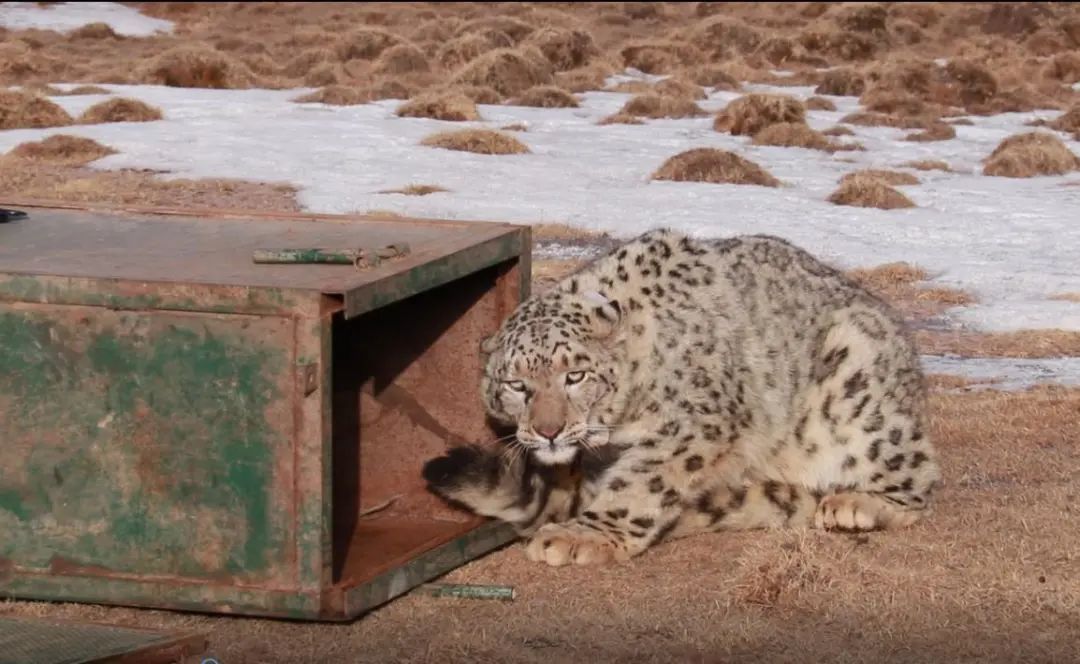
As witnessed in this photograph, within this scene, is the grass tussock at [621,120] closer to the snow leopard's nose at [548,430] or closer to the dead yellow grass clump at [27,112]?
the dead yellow grass clump at [27,112]

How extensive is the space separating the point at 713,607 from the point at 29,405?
2.16 m

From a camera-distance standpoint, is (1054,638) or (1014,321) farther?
(1014,321)

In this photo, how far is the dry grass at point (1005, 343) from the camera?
10.0m

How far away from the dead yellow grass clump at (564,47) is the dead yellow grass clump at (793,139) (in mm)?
9758

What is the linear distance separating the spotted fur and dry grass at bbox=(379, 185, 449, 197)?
909 cm

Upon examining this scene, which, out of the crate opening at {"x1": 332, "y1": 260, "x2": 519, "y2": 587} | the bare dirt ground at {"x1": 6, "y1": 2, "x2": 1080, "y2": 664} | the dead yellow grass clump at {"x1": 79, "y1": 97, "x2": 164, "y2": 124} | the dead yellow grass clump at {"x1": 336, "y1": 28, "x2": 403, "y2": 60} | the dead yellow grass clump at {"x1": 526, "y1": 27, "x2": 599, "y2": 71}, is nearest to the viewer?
the bare dirt ground at {"x1": 6, "y1": 2, "x2": 1080, "y2": 664}

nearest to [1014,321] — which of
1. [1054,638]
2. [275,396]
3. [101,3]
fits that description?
[1054,638]

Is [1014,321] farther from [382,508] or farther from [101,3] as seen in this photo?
[101,3]

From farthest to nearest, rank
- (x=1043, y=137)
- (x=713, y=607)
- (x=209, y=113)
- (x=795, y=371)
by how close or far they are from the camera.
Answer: (x=209, y=113) < (x=1043, y=137) < (x=795, y=371) < (x=713, y=607)

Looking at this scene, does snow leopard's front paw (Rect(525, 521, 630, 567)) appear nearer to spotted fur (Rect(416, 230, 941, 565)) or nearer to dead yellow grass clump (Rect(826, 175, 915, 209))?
spotted fur (Rect(416, 230, 941, 565))

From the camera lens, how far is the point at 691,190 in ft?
53.0

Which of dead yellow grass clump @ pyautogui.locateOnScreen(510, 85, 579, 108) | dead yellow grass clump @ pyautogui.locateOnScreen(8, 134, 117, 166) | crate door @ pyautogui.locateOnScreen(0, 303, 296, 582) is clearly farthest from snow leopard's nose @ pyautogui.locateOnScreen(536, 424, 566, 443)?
dead yellow grass clump @ pyautogui.locateOnScreen(510, 85, 579, 108)

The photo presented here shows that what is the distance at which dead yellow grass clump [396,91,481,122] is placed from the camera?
68.9ft

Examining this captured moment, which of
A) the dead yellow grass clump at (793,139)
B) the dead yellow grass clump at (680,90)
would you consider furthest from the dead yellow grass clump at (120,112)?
the dead yellow grass clump at (680,90)
